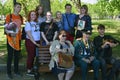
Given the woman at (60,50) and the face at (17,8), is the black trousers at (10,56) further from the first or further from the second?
the woman at (60,50)

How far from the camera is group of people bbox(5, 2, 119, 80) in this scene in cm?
808

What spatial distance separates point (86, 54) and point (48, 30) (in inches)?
49.0

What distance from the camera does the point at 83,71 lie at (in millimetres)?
8016

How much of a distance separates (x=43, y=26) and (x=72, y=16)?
95 centimetres

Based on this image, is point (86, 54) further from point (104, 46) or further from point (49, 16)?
point (49, 16)

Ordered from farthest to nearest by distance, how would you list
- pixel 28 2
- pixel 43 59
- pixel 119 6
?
pixel 28 2 < pixel 119 6 < pixel 43 59

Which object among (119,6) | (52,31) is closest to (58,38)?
(52,31)

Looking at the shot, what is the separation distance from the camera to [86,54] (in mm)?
8219

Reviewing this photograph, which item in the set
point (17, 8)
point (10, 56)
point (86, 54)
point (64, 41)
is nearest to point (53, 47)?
point (64, 41)

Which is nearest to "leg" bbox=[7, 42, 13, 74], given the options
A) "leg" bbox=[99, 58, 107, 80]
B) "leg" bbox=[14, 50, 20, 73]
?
"leg" bbox=[14, 50, 20, 73]

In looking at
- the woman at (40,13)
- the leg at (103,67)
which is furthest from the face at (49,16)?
the leg at (103,67)

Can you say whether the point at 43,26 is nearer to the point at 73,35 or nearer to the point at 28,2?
the point at 73,35

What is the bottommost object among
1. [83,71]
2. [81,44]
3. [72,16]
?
[83,71]

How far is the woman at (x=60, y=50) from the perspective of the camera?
7.96 meters
